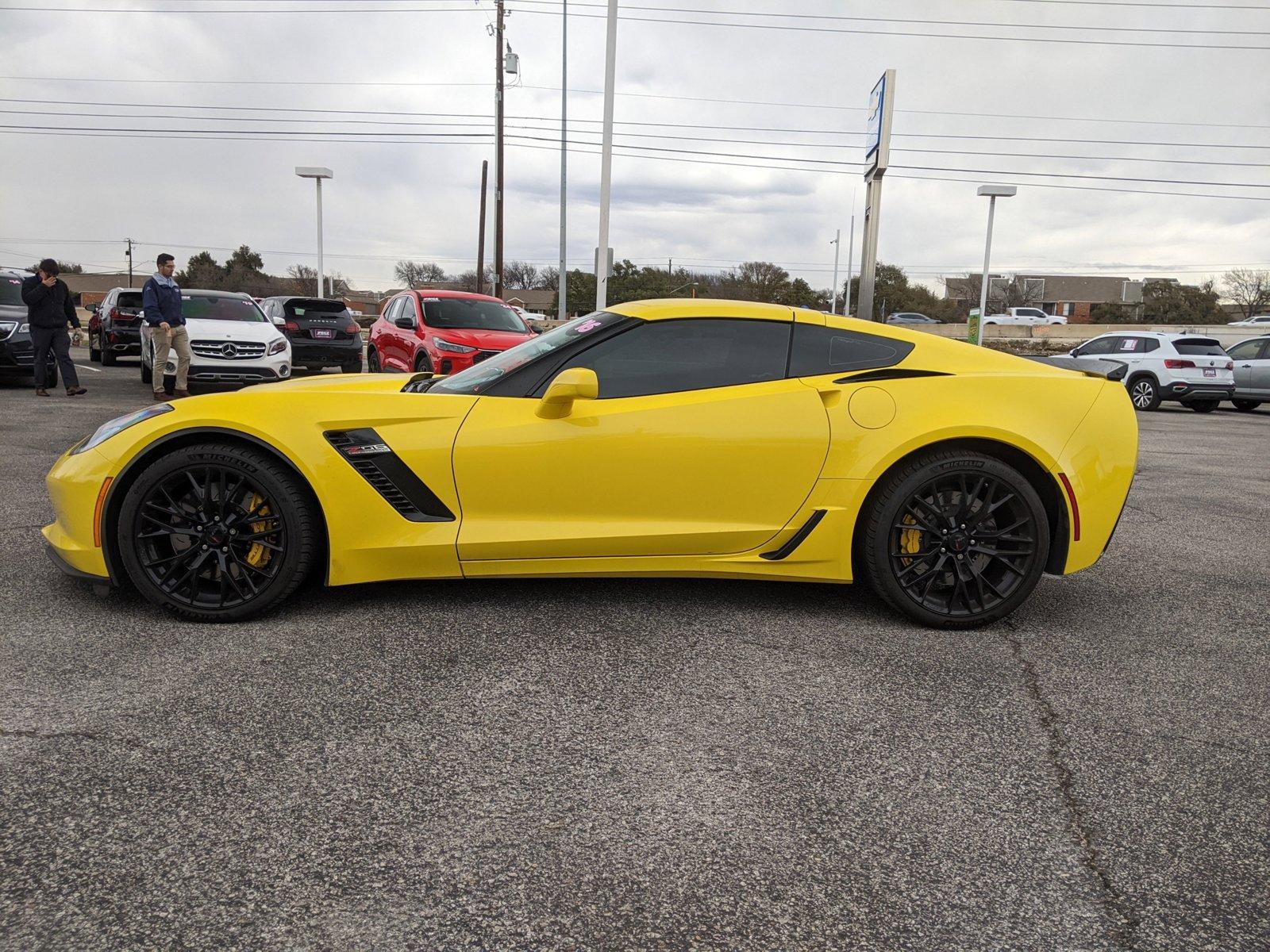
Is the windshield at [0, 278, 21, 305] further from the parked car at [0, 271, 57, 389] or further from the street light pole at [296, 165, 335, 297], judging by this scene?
the street light pole at [296, 165, 335, 297]

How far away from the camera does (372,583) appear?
13.8 ft

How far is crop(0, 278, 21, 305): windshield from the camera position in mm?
13469

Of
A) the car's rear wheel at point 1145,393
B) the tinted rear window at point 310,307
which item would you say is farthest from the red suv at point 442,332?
the car's rear wheel at point 1145,393

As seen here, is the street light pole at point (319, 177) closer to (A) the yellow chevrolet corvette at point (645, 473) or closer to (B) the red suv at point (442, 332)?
(B) the red suv at point (442, 332)

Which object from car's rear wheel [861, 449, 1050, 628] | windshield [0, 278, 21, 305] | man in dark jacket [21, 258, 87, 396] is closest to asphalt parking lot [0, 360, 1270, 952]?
car's rear wheel [861, 449, 1050, 628]

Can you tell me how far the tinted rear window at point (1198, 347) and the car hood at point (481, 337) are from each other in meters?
12.6

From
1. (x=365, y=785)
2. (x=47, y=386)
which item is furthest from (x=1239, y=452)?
(x=47, y=386)

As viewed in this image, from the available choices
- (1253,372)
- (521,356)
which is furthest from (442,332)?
(1253,372)

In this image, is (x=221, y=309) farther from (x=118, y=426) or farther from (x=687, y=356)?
(x=687, y=356)

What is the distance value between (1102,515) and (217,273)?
3398 inches

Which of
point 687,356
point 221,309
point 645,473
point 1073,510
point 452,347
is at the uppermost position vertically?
point 221,309

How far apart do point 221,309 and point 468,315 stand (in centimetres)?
396

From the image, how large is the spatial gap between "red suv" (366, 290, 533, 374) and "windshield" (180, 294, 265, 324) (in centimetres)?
180

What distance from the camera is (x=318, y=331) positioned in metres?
16.0
